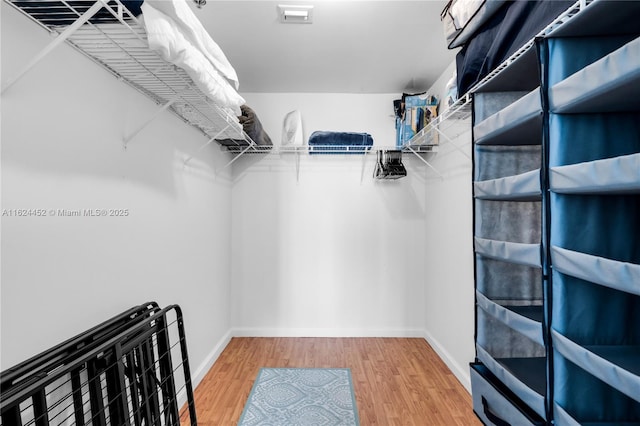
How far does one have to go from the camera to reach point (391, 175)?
2.88 meters

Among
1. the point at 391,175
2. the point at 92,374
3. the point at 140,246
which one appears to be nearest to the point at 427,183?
the point at 391,175

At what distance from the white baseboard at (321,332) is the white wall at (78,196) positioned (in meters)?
1.17

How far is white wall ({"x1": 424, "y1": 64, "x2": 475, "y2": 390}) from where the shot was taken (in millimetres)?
2314

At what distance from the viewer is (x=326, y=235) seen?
3277 mm

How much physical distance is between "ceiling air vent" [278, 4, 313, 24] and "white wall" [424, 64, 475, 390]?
4.17 ft

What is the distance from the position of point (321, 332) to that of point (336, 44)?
253 centimetres

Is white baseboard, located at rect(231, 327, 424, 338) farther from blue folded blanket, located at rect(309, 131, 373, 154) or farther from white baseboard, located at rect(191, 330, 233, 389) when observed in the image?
blue folded blanket, located at rect(309, 131, 373, 154)

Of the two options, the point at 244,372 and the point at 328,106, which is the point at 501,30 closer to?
the point at 328,106

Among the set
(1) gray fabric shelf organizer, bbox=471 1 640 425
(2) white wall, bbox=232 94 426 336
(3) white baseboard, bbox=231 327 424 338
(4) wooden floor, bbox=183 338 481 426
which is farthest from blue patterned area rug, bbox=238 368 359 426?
(1) gray fabric shelf organizer, bbox=471 1 640 425

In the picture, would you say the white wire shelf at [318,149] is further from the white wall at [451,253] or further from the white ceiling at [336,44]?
the white ceiling at [336,44]

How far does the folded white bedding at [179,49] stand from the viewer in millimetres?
1014

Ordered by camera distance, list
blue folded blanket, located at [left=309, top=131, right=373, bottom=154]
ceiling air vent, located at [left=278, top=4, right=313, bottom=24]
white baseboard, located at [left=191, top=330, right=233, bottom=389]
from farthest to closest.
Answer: blue folded blanket, located at [left=309, top=131, right=373, bottom=154] < white baseboard, located at [left=191, top=330, right=233, bottom=389] < ceiling air vent, located at [left=278, top=4, right=313, bottom=24]

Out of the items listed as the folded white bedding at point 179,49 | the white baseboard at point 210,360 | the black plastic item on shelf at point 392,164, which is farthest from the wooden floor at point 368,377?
the folded white bedding at point 179,49

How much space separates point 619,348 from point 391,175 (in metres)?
2.18
